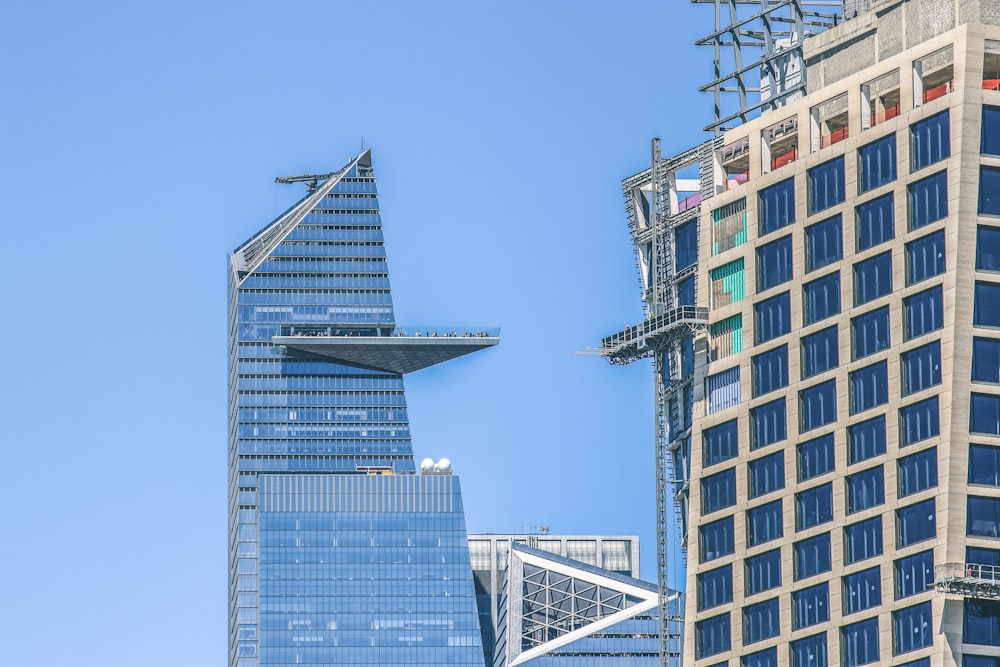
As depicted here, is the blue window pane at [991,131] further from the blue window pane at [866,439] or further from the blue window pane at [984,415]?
the blue window pane at [866,439]

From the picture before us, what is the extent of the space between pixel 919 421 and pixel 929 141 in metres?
18.9

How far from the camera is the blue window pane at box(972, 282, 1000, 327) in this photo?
19112cm

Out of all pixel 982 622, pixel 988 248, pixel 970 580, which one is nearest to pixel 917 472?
pixel 970 580

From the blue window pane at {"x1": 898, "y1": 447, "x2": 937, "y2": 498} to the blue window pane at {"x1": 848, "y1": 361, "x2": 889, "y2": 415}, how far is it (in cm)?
512

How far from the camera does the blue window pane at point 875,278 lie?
197 m

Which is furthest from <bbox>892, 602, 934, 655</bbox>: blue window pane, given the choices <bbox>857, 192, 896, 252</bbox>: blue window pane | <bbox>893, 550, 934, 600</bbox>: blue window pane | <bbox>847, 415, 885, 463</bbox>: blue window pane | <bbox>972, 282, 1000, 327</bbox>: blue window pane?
<bbox>857, 192, 896, 252</bbox>: blue window pane

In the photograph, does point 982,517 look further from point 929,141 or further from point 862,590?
point 929,141

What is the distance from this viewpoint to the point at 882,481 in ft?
637

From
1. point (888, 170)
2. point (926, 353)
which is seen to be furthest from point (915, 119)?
point (926, 353)

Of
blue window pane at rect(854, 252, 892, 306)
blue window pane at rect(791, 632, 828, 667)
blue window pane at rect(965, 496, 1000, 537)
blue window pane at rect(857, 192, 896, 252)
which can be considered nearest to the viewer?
blue window pane at rect(965, 496, 1000, 537)

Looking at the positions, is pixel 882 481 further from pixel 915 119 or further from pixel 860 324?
pixel 915 119

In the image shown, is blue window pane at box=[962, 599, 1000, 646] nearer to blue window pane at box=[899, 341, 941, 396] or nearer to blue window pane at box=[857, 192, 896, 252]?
blue window pane at box=[899, 341, 941, 396]

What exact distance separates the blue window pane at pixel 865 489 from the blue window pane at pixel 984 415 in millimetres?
8137

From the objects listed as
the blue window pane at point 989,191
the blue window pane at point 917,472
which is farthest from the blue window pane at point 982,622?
the blue window pane at point 989,191
